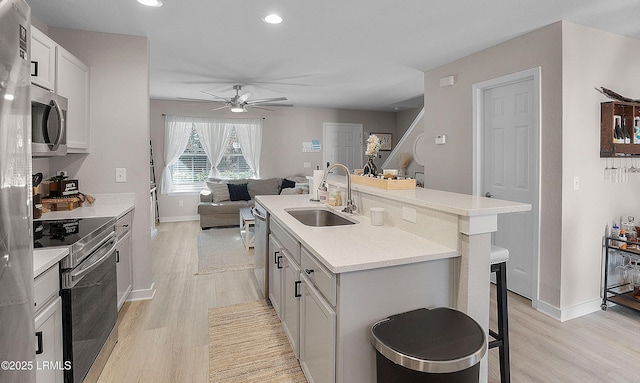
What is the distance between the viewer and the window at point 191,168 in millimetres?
7332

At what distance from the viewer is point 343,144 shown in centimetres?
841

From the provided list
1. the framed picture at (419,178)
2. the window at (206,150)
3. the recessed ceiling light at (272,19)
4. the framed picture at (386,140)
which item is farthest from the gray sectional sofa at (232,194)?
the recessed ceiling light at (272,19)

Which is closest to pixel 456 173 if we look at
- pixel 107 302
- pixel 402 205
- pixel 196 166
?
pixel 402 205

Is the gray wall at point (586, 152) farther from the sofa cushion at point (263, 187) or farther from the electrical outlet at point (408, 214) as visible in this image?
the sofa cushion at point (263, 187)

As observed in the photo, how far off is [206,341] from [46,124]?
5.97 ft

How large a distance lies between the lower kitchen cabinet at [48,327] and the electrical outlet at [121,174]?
1.73m

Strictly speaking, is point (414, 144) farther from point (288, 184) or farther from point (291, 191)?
point (288, 184)

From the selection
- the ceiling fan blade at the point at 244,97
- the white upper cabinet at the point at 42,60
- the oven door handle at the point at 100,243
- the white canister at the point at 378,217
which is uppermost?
the ceiling fan blade at the point at 244,97

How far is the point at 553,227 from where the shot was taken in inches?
116

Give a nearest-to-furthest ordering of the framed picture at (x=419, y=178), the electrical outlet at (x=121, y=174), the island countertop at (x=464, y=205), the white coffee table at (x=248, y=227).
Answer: the island countertop at (x=464, y=205) < the electrical outlet at (x=121, y=174) < the white coffee table at (x=248, y=227) < the framed picture at (x=419, y=178)

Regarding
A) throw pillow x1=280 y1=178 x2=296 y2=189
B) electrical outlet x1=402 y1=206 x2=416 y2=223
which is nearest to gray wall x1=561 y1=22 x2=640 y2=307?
electrical outlet x1=402 y1=206 x2=416 y2=223

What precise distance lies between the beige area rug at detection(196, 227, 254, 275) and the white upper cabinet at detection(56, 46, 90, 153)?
1.88m

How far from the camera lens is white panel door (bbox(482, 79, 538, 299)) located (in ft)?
10.5

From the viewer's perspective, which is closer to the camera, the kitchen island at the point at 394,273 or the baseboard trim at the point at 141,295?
the kitchen island at the point at 394,273
